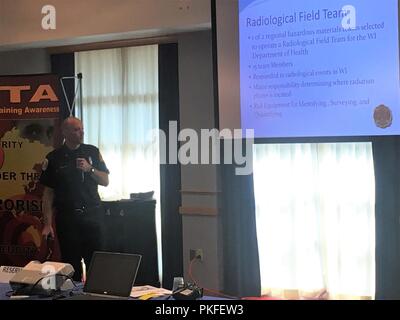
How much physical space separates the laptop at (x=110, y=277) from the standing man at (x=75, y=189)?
182 centimetres

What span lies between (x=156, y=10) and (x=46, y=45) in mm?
1133

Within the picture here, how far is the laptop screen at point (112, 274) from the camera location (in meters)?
2.07

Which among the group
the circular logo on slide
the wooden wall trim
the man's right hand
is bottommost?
the man's right hand

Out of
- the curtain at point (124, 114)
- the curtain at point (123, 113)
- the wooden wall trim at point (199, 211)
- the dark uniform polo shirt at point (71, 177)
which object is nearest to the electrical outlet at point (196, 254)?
the wooden wall trim at point (199, 211)

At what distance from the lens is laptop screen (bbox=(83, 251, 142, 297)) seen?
2074 millimetres

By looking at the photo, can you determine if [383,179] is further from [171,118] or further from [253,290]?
[171,118]

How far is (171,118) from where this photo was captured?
4.28 meters

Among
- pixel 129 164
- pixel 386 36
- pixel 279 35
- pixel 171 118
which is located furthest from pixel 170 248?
pixel 386 36

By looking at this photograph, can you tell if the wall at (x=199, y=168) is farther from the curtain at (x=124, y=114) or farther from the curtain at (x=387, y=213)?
the curtain at (x=387, y=213)

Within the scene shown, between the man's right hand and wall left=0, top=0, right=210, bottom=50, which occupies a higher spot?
wall left=0, top=0, right=210, bottom=50

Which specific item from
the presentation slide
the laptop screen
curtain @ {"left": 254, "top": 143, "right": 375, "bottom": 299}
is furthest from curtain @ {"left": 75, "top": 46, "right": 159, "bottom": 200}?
the laptop screen

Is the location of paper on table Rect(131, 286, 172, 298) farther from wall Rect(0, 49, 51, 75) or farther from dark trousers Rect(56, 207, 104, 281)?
wall Rect(0, 49, 51, 75)

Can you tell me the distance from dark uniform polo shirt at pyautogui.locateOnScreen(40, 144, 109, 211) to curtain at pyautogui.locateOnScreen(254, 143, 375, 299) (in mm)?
1304

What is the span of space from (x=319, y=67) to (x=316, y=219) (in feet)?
3.98
